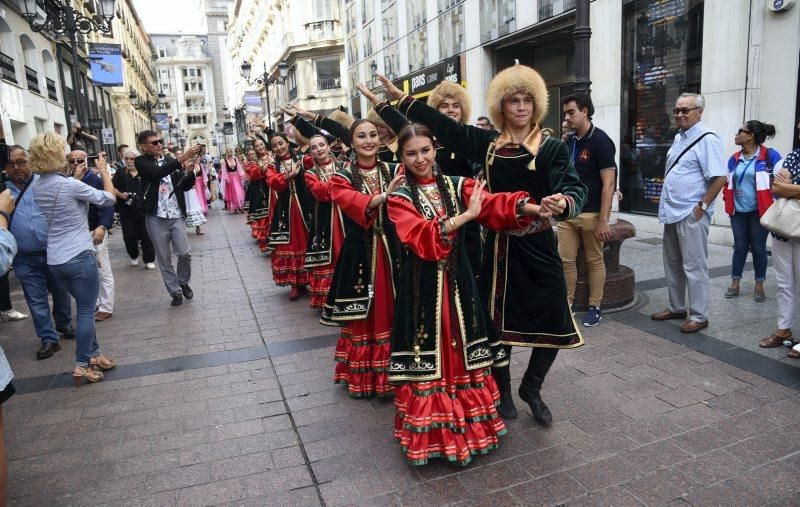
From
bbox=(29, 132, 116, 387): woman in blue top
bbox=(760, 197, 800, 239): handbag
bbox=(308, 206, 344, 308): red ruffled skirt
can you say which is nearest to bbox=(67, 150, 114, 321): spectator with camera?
bbox=(29, 132, 116, 387): woman in blue top

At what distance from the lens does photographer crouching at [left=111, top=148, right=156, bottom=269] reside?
29.8ft

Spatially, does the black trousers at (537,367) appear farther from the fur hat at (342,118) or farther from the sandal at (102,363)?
the fur hat at (342,118)

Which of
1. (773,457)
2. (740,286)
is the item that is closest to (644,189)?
(740,286)

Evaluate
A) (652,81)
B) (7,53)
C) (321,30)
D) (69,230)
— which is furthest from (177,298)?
(321,30)

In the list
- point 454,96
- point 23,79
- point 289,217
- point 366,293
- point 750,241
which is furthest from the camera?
point 23,79

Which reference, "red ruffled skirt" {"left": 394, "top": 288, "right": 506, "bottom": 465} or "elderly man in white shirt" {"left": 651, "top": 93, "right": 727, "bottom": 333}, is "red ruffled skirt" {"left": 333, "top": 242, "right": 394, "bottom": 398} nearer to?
"red ruffled skirt" {"left": 394, "top": 288, "right": 506, "bottom": 465}

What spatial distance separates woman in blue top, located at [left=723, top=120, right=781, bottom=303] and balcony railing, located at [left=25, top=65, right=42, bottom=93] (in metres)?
18.7

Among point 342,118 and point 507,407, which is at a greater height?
point 342,118

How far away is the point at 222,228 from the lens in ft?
50.2

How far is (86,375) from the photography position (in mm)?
4773

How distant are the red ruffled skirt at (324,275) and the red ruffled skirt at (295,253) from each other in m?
0.83

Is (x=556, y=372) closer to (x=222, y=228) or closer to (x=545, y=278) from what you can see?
(x=545, y=278)

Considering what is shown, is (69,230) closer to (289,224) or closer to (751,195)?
(289,224)

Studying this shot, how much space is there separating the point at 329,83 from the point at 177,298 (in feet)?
110
